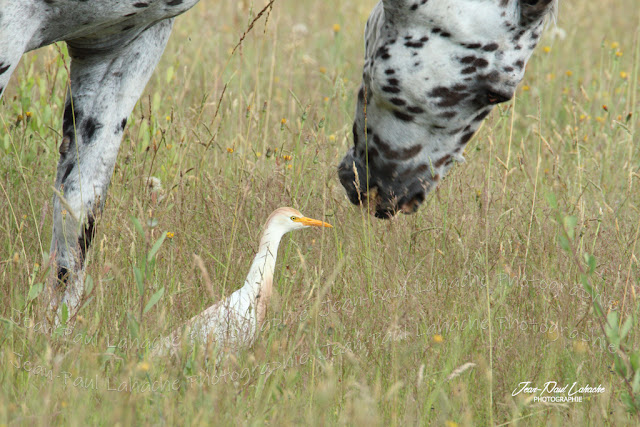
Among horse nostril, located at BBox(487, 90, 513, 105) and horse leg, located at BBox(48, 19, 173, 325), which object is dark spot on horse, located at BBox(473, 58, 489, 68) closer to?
Answer: horse nostril, located at BBox(487, 90, 513, 105)

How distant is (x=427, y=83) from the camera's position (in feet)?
6.68

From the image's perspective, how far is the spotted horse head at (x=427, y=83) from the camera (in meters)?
1.92

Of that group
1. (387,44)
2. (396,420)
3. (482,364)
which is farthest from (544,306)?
(387,44)

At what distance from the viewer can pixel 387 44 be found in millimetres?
2098

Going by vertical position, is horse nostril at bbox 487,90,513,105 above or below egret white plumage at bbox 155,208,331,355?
above

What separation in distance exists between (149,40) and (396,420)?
1542mm

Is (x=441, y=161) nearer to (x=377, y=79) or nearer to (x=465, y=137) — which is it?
(x=465, y=137)

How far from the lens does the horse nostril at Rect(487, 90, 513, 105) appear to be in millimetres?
1973

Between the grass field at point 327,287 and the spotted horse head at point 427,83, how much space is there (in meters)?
0.30

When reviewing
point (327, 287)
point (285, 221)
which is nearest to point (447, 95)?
point (327, 287)
